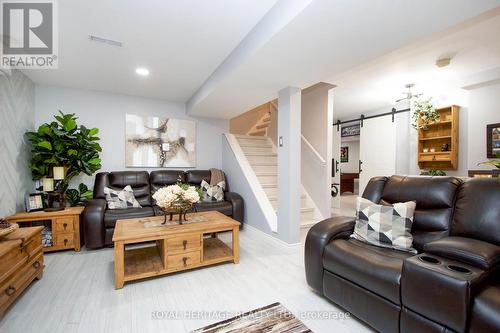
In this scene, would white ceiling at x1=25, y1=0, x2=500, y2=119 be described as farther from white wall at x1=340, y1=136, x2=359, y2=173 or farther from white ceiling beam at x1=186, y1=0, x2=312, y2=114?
white wall at x1=340, y1=136, x2=359, y2=173

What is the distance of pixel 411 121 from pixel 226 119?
4152mm

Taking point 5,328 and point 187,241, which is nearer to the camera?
point 5,328

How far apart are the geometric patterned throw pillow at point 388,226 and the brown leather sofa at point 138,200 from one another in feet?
7.64

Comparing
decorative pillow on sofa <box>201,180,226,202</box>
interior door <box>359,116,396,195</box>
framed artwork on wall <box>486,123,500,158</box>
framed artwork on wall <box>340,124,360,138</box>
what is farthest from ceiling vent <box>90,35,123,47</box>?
framed artwork on wall <box>340,124,360,138</box>

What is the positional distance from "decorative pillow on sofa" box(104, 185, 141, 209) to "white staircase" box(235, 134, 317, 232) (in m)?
2.14

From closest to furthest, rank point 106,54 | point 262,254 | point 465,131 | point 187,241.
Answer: point 187,241 → point 106,54 → point 262,254 → point 465,131

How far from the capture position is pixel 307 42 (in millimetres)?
1960

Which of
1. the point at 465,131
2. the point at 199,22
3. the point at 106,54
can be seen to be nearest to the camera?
the point at 199,22

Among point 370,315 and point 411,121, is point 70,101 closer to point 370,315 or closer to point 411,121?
point 370,315

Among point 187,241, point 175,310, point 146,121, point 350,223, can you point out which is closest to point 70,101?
point 146,121

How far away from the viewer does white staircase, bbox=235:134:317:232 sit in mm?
4047

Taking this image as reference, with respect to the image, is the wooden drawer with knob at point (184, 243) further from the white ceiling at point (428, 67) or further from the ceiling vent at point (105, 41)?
the white ceiling at point (428, 67)

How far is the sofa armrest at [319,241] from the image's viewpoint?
186 centimetres

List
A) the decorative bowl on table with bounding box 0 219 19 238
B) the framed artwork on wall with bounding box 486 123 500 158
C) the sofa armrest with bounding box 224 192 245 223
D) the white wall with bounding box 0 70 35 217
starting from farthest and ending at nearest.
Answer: the sofa armrest with bounding box 224 192 245 223 < the framed artwork on wall with bounding box 486 123 500 158 < the white wall with bounding box 0 70 35 217 < the decorative bowl on table with bounding box 0 219 19 238
